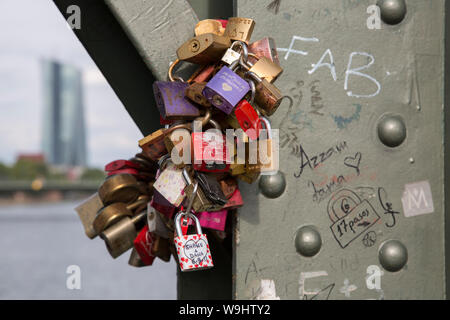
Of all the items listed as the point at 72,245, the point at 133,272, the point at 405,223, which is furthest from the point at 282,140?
the point at 72,245

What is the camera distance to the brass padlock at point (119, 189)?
5.33ft

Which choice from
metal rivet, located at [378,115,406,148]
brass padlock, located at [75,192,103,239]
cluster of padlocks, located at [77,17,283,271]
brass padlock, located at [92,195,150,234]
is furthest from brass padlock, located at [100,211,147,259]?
metal rivet, located at [378,115,406,148]

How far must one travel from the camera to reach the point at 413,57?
145 cm

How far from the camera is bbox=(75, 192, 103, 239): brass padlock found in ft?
5.68

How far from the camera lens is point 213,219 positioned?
1.31 meters

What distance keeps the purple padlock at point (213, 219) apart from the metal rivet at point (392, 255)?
0.43 metres

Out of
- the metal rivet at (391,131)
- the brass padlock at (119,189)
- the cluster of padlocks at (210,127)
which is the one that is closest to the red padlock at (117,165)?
the brass padlock at (119,189)

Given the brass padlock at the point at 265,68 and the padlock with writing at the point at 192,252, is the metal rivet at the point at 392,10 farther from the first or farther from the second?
the padlock with writing at the point at 192,252

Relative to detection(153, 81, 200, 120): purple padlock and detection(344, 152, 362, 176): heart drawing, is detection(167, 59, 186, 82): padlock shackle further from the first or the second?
detection(344, 152, 362, 176): heart drawing

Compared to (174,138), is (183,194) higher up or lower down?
lower down

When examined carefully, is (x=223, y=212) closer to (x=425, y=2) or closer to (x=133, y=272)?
(x=425, y=2)

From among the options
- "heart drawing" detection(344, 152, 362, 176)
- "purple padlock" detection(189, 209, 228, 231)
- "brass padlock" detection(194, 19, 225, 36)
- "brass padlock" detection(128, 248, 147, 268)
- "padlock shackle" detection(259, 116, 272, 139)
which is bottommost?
"brass padlock" detection(128, 248, 147, 268)
